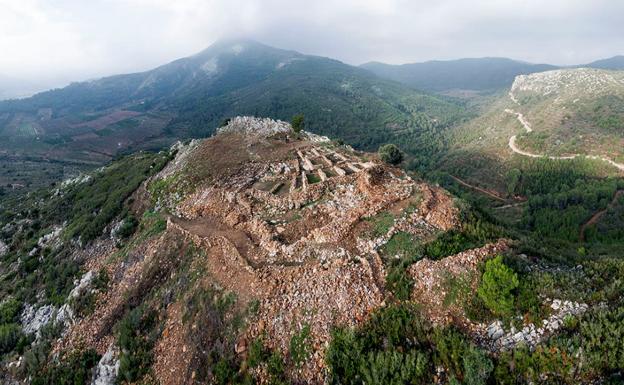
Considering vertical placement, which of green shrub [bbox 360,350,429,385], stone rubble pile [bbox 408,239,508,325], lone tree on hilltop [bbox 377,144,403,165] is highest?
lone tree on hilltop [bbox 377,144,403,165]

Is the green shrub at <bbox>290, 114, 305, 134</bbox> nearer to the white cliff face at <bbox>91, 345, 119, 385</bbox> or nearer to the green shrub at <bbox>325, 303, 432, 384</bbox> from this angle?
the white cliff face at <bbox>91, 345, 119, 385</bbox>

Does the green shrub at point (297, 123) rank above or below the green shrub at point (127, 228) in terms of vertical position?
above

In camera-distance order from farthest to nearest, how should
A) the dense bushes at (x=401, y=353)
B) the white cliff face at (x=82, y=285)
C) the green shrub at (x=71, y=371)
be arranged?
1. the white cliff face at (x=82, y=285)
2. the green shrub at (x=71, y=371)
3. the dense bushes at (x=401, y=353)

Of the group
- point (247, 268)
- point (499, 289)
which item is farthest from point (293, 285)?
point (499, 289)

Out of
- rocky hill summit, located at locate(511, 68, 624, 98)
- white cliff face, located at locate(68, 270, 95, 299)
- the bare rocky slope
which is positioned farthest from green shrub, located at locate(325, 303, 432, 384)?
rocky hill summit, located at locate(511, 68, 624, 98)

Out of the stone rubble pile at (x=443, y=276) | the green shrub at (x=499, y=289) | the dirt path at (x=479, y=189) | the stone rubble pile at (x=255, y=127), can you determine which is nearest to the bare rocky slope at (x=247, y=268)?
the stone rubble pile at (x=443, y=276)

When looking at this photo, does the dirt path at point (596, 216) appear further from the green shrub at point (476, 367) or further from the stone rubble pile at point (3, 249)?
the stone rubble pile at point (3, 249)

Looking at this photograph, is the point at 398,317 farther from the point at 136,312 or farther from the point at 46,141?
the point at 46,141
